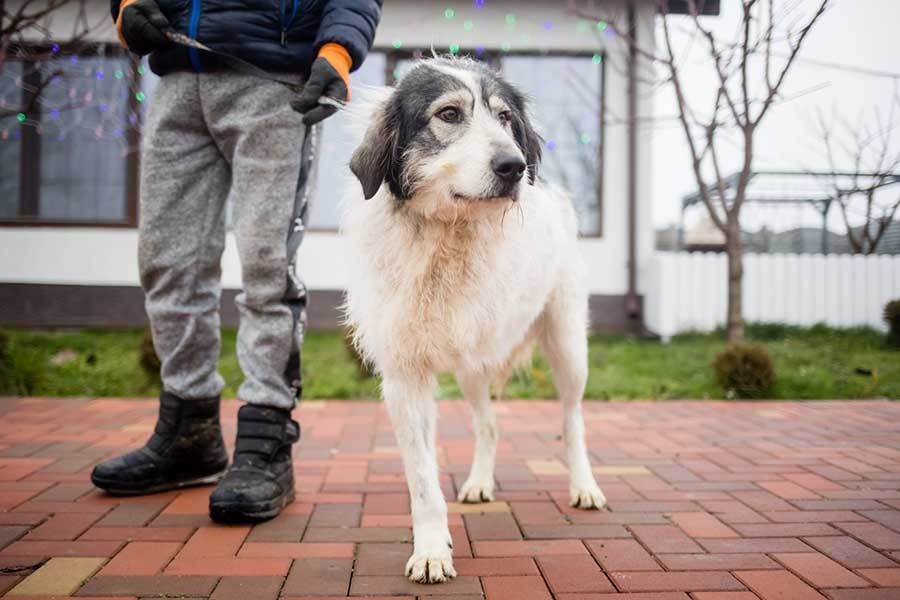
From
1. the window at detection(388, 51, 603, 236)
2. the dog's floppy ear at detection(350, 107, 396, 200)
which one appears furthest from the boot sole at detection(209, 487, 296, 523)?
the window at detection(388, 51, 603, 236)

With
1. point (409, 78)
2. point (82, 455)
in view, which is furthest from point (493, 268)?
point (82, 455)

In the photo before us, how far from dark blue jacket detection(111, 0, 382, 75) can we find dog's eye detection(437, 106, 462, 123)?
45 centimetres

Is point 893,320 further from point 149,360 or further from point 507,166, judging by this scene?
point 149,360

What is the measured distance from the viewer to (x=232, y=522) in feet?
7.75

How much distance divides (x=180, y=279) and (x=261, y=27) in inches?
37.6

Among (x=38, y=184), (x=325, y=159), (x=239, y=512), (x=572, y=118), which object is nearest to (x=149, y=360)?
(x=239, y=512)

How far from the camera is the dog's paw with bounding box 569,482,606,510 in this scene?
260cm

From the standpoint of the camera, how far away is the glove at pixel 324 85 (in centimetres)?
231

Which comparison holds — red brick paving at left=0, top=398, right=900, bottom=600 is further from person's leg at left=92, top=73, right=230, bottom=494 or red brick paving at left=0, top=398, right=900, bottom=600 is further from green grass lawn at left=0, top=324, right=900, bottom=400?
green grass lawn at left=0, top=324, right=900, bottom=400

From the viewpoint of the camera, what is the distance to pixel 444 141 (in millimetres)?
2215

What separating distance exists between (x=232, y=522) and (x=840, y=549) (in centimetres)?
191

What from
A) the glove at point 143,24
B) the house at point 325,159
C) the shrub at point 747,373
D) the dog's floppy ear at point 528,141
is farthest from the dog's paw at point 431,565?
the house at point 325,159

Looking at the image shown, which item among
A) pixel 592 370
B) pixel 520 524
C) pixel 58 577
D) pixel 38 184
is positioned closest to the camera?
pixel 58 577

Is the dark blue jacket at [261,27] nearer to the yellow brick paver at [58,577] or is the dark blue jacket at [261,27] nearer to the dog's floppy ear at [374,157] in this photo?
the dog's floppy ear at [374,157]
